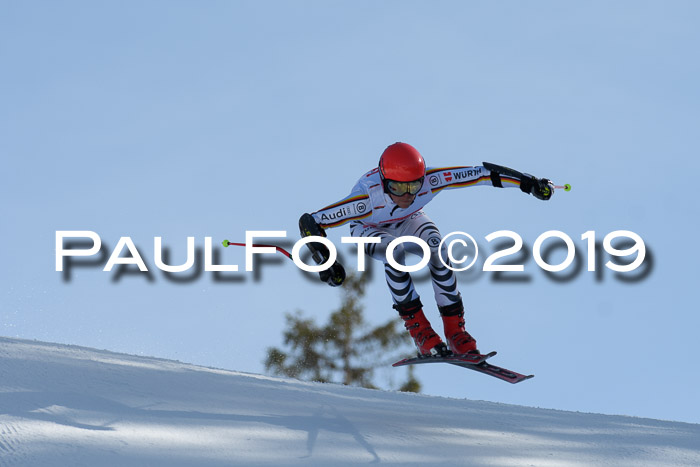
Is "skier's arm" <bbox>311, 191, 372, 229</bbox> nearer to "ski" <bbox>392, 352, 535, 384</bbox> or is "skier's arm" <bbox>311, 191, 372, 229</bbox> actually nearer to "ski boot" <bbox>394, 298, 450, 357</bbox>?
"ski boot" <bbox>394, 298, 450, 357</bbox>

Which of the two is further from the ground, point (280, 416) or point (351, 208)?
point (351, 208)

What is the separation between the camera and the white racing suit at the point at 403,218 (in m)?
8.14

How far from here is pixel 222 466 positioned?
457 centimetres

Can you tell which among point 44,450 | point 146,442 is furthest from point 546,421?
point 44,450

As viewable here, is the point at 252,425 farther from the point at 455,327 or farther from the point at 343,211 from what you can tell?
the point at 455,327

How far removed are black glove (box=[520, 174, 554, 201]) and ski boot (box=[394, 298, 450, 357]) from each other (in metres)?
1.48

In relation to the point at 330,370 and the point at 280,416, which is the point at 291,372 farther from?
the point at 280,416

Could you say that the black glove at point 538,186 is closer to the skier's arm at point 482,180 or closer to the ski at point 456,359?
the skier's arm at point 482,180

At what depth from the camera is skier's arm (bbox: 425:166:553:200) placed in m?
8.19

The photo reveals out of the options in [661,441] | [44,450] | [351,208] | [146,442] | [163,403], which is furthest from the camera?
[351,208]

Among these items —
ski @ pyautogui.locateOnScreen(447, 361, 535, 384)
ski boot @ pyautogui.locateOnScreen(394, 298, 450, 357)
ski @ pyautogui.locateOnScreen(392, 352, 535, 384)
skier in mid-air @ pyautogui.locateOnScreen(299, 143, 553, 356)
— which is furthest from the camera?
ski boot @ pyautogui.locateOnScreen(394, 298, 450, 357)

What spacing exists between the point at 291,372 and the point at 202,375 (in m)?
13.6

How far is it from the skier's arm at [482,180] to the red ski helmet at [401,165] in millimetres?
360

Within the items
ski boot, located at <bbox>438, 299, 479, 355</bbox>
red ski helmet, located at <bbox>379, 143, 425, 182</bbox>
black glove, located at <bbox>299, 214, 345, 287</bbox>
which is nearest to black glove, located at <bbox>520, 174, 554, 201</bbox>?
red ski helmet, located at <bbox>379, 143, 425, 182</bbox>
